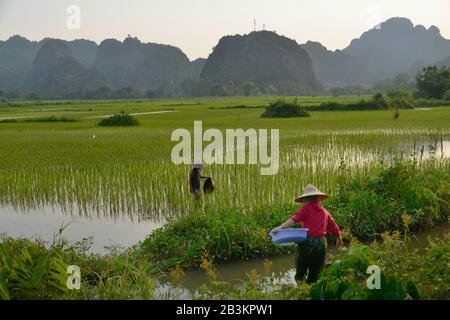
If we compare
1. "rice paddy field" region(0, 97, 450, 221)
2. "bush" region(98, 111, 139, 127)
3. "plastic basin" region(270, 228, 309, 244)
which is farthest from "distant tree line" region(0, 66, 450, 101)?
"plastic basin" region(270, 228, 309, 244)

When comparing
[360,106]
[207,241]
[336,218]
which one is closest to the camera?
[207,241]

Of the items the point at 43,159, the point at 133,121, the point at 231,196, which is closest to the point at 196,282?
the point at 231,196

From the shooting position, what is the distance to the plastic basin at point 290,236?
3672mm

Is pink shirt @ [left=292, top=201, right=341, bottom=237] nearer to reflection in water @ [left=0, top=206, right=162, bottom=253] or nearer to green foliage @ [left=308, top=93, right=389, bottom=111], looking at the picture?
reflection in water @ [left=0, top=206, right=162, bottom=253]

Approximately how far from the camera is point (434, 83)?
35.8m

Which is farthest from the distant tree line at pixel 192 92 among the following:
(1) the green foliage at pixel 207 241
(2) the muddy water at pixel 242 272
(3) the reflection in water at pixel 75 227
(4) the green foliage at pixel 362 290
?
(4) the green foliage at pixel 362 290

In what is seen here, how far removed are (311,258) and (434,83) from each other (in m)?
36.2

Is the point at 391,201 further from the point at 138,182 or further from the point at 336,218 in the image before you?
the point at 138,182

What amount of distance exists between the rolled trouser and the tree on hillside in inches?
1410

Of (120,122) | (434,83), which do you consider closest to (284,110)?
(120,122)

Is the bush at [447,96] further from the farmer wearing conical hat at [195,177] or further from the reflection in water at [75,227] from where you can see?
the reflection in water at [75,227]
